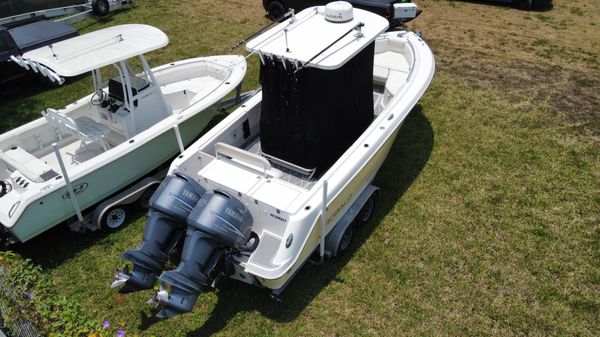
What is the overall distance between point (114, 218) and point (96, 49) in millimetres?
2099

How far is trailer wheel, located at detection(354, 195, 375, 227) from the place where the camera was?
5.58m

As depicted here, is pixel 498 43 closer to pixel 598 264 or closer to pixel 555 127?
pixel 555 127

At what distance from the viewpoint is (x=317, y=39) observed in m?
5.44

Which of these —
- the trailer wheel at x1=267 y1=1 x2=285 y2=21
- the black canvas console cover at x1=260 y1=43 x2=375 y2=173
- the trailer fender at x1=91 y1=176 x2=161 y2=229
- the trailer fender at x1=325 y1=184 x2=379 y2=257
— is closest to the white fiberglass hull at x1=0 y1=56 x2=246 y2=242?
the trailer fender at x1=91 y1=176 x2=161 y2=229

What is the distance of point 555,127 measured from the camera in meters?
7.19

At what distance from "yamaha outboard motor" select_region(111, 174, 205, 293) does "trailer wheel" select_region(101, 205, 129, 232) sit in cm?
132

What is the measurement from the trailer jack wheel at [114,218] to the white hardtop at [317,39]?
101 inches

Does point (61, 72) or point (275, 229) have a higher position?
point (61, 72)

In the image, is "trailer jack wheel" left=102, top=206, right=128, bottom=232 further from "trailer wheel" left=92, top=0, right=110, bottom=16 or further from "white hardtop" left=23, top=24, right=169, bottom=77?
"trailer wheel" left=92, top=0, right=110, bottom=16

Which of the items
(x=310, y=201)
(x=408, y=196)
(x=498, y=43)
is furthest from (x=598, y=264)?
(x=498, y=43)

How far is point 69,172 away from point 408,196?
4.10 m

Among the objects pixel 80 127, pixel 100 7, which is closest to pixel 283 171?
pixel 80 127

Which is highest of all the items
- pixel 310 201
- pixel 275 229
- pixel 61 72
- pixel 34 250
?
pixel 61 72

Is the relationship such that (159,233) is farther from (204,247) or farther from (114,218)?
(114,218)
